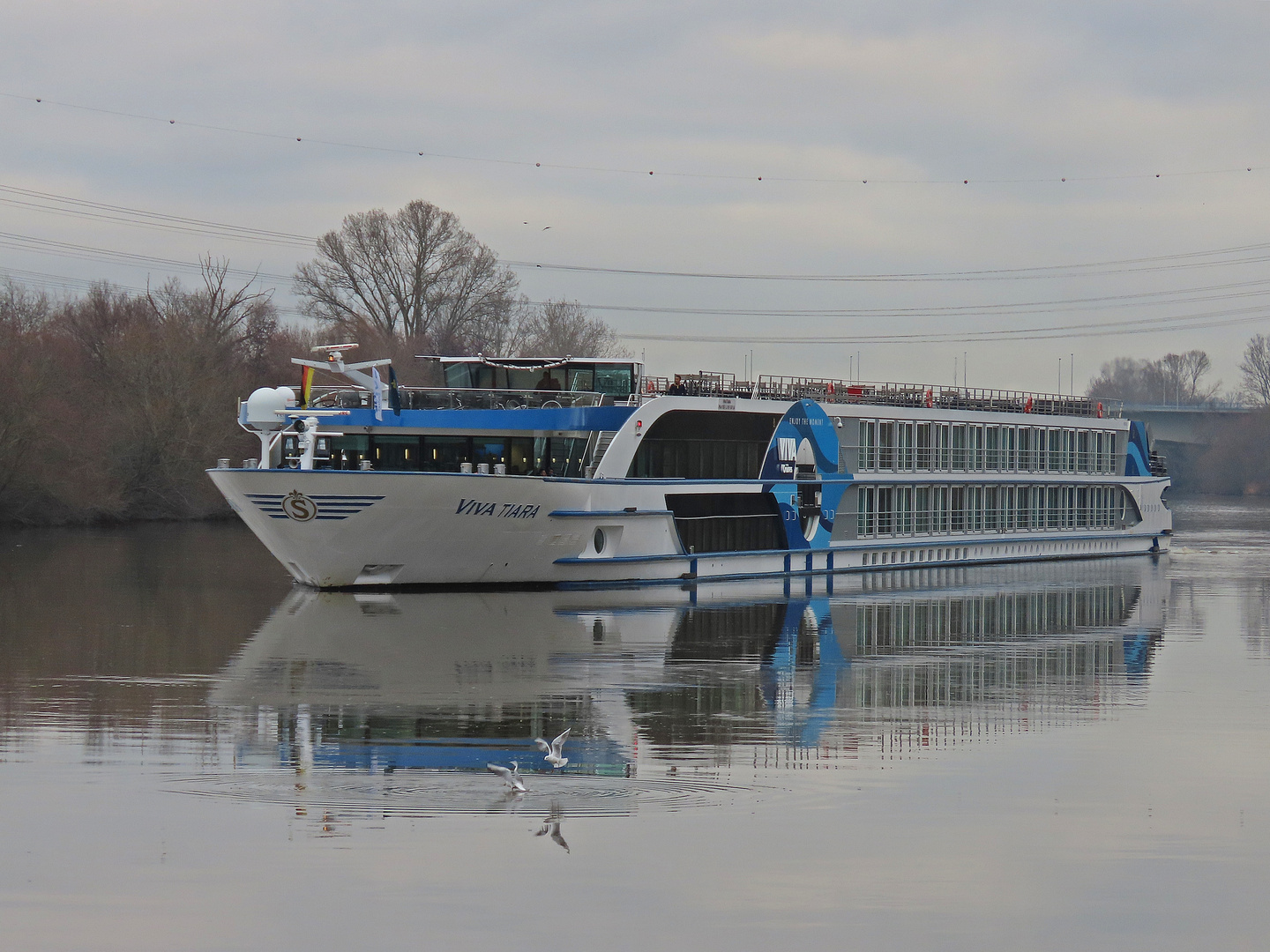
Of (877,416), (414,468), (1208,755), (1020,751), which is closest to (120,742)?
(1020,751)

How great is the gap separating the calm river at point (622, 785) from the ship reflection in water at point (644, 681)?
0.09m

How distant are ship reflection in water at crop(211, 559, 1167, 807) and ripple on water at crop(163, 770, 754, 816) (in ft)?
0.16

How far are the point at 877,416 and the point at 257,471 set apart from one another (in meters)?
21.4

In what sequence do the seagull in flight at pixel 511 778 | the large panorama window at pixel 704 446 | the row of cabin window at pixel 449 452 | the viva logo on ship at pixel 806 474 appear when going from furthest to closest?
the viva logo on ship at pixel 806 474
the large panorama window at pixel 704 446
the row of cabin window at pixel 449 452
the seagull in flight at pixel 511 778

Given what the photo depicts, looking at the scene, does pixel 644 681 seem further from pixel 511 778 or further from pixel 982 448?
pixel 982 448

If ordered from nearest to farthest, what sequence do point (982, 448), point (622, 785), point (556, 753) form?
point (622, 785) → point (556, 753) → point (982, 448)

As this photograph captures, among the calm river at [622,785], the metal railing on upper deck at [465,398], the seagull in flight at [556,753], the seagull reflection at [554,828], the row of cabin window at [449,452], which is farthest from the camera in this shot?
the metal railing on upper deck at [465,398]

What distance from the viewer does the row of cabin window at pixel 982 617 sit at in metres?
29.3

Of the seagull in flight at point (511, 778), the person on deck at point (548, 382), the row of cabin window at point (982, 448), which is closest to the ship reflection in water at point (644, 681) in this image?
the seagull in flight at point (511, 778)

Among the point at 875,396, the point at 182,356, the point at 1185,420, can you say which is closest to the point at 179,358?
the point at 182,356

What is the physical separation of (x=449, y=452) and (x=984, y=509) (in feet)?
76.8

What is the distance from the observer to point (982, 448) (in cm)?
5206

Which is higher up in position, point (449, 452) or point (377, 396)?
point (377, 396)

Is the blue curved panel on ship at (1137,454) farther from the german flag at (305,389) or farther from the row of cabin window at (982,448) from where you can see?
the german flag at (305,389)
